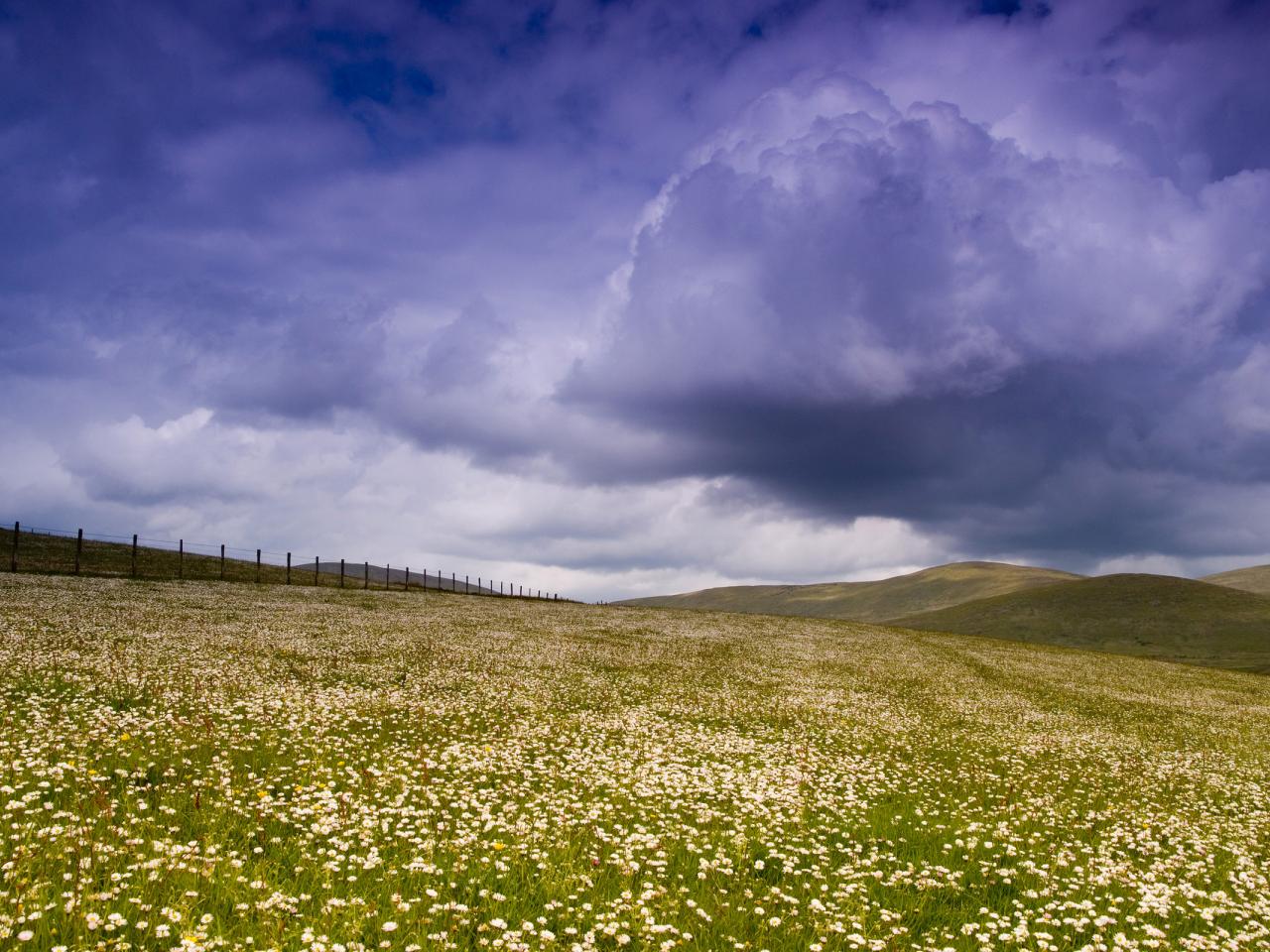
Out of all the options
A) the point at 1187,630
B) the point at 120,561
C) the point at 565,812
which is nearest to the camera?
the point at 565,812

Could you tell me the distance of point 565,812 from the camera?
13.4 metres

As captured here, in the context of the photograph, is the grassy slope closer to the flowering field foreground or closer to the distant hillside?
the flowering field foreground

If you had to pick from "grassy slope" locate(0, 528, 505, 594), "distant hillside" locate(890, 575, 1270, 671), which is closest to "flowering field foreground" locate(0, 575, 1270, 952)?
"grassy slope" locate(0, 528, 505, 594)

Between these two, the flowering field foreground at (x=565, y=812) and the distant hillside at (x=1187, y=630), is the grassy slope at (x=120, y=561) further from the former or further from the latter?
the distant hillside at (x=1187, y=630)

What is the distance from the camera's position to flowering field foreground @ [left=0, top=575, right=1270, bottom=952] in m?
9.15

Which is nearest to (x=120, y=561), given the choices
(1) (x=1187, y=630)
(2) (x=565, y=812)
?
(2) (x=565, y=812)

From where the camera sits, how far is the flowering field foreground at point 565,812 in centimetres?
915

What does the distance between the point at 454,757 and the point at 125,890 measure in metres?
8.43

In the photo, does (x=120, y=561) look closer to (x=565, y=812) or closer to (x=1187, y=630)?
(x=565, y=812)

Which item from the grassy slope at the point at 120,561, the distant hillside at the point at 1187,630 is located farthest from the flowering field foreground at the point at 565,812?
the distant hillside at the point at 1187,630

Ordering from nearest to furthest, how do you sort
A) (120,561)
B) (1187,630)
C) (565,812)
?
1. (565,812)
2. (120,561)
3. (1187,630)

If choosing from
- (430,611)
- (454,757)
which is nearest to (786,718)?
(454,757)

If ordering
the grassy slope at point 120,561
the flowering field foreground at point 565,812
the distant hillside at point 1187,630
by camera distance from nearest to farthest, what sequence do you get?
the flowering field foreground at point 565,812, the grassy slope at point 120,561, the distant hillside at point 1187,630

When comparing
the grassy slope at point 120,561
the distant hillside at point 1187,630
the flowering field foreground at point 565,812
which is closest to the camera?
the flowering field foreground at point 565,812
